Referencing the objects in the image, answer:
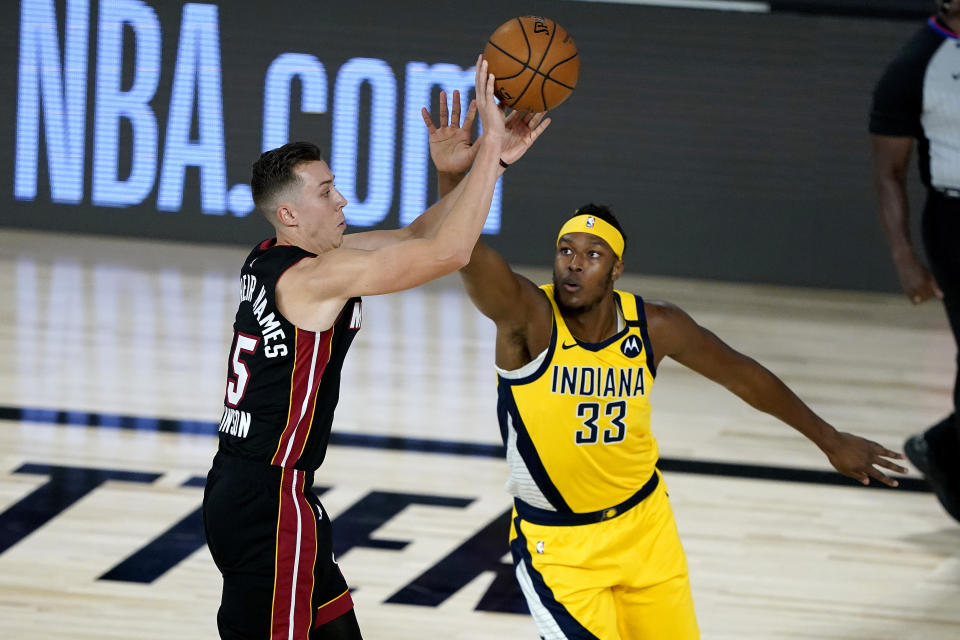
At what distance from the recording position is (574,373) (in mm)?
3494

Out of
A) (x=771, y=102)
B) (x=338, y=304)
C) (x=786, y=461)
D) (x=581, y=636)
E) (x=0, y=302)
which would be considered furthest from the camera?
(x=771, y=102)

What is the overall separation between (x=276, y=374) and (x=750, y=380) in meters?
1.38

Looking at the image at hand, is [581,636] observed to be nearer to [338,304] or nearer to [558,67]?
[338,304]

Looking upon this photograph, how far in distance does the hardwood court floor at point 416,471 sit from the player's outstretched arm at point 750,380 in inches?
43.5

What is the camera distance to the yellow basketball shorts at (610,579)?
3.45 meters

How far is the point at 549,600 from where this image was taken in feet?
11.4

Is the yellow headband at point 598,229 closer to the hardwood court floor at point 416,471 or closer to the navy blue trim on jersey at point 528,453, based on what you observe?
the navy blue trim on jersey at point 528,453

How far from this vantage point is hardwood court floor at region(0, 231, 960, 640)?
181 inches

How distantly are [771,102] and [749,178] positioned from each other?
0.58 metres

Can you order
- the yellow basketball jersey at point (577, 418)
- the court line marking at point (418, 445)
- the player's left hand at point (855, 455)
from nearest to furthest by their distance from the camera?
the yellow basketball jersey at point (577, 418) → the player's left hand at point (855, 455) → the court line marking at point (418, 445)

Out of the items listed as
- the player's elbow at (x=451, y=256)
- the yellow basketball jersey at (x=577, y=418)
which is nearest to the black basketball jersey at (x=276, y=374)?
the player's elbow at (x=451, y=256)

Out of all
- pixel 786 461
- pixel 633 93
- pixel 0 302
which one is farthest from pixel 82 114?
pixel 786 461

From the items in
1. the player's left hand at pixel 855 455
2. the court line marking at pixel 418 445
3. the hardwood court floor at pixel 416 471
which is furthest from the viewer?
the court line marking at pixel 418 445

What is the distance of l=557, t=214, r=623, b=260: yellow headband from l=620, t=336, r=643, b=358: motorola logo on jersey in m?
Result: 0.24
